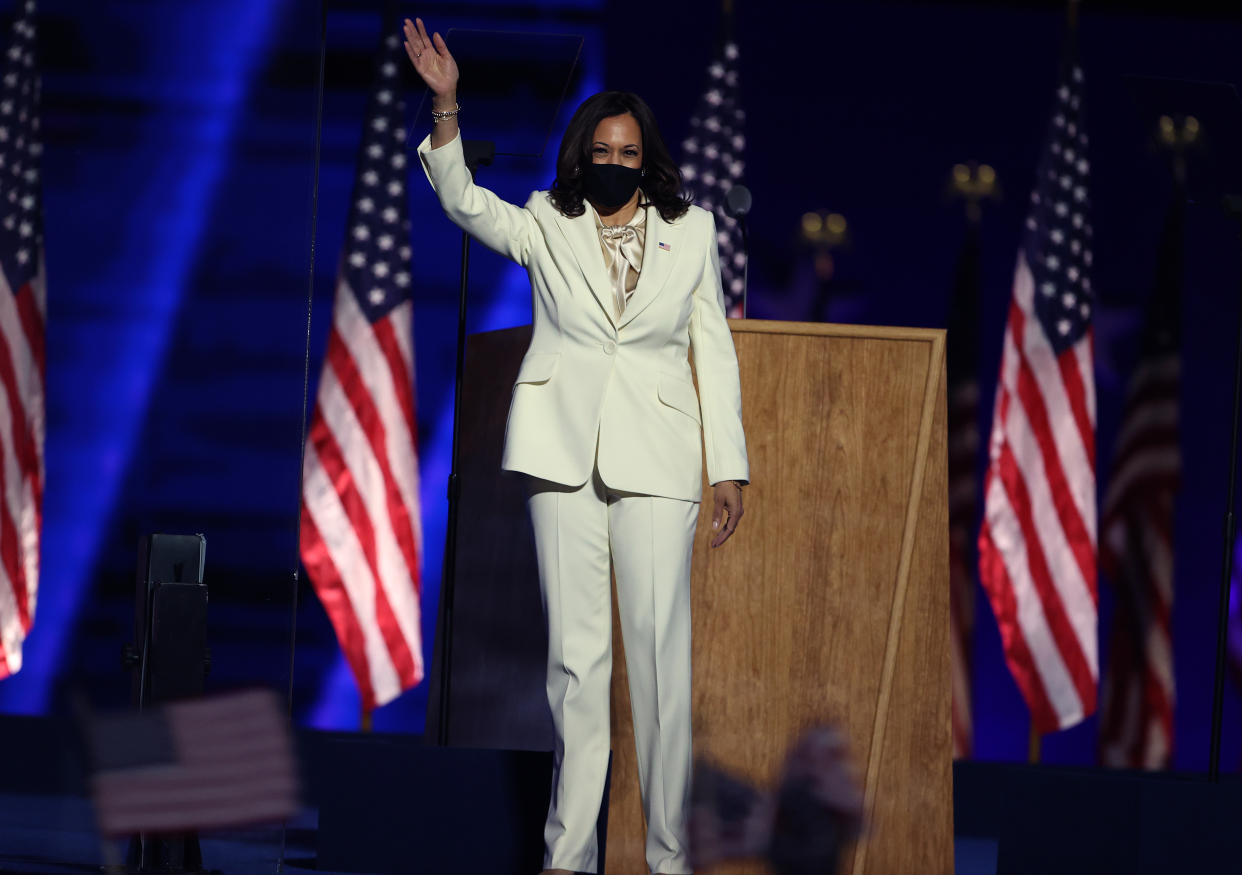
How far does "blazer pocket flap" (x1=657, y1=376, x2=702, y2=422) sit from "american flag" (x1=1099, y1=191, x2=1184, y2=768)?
3.35m

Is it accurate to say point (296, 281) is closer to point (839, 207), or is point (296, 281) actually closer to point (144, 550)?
point (144, 550)

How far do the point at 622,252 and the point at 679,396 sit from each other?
0.27 m

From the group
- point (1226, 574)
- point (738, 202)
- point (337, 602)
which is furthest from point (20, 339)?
point (337, 602)

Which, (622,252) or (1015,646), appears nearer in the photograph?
(622,252)

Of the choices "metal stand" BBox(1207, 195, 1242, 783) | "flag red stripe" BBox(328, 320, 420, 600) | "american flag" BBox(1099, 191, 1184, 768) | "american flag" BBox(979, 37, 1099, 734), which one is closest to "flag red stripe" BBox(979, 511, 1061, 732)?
"american flag" BBox(979, 37, 1099, 734)

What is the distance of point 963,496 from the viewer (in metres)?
5.33

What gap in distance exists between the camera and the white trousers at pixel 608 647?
7.71ft

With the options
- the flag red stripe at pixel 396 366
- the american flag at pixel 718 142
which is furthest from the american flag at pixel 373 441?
the american flag at pixel 718 142

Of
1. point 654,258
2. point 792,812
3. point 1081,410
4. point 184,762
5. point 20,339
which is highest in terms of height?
point 654,258

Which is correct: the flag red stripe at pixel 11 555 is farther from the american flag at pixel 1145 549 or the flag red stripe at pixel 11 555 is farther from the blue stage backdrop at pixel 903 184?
the american flag at pixel 1145 549

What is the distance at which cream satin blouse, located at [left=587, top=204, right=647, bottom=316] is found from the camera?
2.47m

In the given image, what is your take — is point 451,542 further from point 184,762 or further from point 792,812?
point 184,762

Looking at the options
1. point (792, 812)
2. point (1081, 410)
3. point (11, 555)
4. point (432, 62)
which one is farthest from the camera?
point (1081, 410)

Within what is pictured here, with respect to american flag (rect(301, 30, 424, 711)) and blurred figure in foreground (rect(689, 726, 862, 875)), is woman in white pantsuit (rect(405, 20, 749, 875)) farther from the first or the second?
american flag (rect(301, 30, 424, 711))
